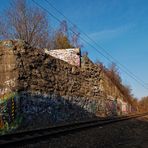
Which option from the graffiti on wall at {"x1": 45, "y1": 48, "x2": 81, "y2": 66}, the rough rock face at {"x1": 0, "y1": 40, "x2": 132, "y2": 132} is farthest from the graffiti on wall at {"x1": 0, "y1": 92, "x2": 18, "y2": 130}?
the graffiti on wall at {"x1": 45, "y1": 48, "x2": 81, "y2": 66}

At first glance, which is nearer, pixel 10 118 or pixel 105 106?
pixel 10 118

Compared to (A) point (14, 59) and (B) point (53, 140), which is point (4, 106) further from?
(B) point (53, 140)

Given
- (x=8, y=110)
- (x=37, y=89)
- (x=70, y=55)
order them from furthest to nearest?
(x=70, y=55), (x=37, y=89), (x=8, y=110)

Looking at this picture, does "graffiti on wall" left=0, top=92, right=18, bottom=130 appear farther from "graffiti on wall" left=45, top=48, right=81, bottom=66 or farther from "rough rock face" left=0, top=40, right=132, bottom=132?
"graffiti on wall" left=45, top=48, right=81, bottom=66

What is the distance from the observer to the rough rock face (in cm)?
2420

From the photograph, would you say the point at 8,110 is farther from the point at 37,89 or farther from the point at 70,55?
the point at 70,55

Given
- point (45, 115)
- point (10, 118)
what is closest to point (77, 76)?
point (45, 115)

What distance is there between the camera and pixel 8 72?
990 inches

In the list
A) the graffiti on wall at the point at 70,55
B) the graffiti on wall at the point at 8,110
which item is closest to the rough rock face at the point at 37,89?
the graffiti on wall at the point at 8,110

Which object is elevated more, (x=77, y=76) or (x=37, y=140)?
(x=77, y=76)

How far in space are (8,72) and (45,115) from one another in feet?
16.1

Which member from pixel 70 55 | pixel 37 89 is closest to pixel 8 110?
pixel 37 89

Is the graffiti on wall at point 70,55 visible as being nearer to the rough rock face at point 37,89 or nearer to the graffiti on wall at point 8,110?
the rough rock face at point 37,89

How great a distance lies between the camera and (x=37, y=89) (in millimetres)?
26812
